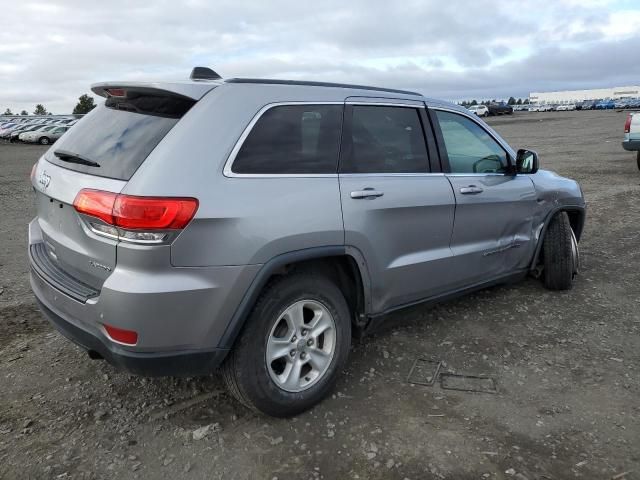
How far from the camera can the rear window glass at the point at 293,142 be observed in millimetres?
2863

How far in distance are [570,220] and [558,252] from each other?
66 centimetres

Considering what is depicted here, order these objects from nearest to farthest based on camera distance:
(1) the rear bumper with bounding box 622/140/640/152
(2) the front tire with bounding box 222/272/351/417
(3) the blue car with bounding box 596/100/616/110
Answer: (2) the front tire with bounding box 222/272/351/417 → (1) the rear bumper with bounding box 622/140/640/152 → (3) the blue car with bounding box 596/100/616/110

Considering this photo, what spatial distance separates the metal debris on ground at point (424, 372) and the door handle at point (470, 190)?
120cm

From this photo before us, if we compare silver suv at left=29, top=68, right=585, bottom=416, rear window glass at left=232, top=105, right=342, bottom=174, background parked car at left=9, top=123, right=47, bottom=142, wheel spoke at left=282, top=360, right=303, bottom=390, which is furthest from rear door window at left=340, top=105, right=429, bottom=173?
background parked car at left=9, top=123, right=47, bottom=142

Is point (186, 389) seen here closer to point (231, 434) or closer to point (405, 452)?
point (231, 434)

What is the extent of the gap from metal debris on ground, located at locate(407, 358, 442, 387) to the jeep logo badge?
96.4 inches

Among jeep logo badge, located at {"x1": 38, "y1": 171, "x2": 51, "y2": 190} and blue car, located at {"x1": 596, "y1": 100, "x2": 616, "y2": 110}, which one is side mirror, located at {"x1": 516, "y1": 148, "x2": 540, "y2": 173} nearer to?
jeep logo badge, located at {"x1": 38, "y1": 171, "x2": 51, "y2": 190}

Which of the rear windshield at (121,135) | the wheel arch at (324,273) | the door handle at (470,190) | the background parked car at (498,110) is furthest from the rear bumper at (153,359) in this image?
the background parked car at (498,110)

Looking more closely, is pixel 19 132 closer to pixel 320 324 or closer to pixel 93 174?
pixel 93 174

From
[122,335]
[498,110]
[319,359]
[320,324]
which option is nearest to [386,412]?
Result: [319,359]

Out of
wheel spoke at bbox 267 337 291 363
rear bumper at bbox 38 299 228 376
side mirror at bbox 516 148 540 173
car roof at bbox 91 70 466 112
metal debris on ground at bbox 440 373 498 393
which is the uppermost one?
car roof at bbox 91 70 466 112

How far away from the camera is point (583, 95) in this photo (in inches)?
5546

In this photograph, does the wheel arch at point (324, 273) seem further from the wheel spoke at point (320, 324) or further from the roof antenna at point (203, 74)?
the roof antenna at point (203, 74)

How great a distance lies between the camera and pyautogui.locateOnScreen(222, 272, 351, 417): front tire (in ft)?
9.37
